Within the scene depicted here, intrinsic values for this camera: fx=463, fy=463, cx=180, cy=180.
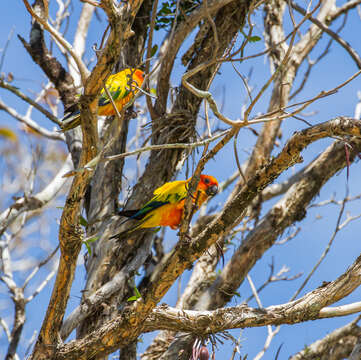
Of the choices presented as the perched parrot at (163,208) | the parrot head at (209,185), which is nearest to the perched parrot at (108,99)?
the perched parrot at (163,208)

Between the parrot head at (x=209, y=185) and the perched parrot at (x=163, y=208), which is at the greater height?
the parrot head at (x=209, y=185)

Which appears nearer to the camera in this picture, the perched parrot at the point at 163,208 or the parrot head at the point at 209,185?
the perched parrot at the point at 163,208

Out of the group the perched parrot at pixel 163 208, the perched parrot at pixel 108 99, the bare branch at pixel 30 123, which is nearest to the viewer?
the perched parrot at pixel 163 208

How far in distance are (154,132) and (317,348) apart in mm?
2865

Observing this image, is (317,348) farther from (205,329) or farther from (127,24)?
(127,24)

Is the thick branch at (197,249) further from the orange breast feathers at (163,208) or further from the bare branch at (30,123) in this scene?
the bare branch at (30,123)

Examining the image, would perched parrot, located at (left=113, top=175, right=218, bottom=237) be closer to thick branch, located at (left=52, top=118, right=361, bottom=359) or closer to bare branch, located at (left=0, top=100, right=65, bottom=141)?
thick branch, located at (left=52, top=118, right=361, bottom=359)

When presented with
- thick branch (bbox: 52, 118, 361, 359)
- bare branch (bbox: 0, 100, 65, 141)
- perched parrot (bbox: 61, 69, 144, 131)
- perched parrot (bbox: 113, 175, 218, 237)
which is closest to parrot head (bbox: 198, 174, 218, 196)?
perched parrot (bbox: 113, 175, 218, 237)

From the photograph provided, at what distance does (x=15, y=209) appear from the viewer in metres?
4.63

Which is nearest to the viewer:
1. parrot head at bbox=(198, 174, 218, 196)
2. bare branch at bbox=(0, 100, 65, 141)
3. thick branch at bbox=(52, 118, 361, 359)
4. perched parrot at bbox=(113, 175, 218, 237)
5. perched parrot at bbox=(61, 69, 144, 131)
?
thick branch at bbox=(52, 118, 361, 359)

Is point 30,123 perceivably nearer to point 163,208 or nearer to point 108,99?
point 108,99

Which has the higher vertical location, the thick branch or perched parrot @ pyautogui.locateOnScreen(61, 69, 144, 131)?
perched parrot @ pyautogui.locateOnScreen(61, 69, 144, 131)

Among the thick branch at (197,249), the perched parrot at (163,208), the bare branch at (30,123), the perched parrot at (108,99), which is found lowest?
the thick branch at (197,249)

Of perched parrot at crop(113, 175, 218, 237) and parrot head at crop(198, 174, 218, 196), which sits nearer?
perched parrot at crop(113, 175, 218, 237)
